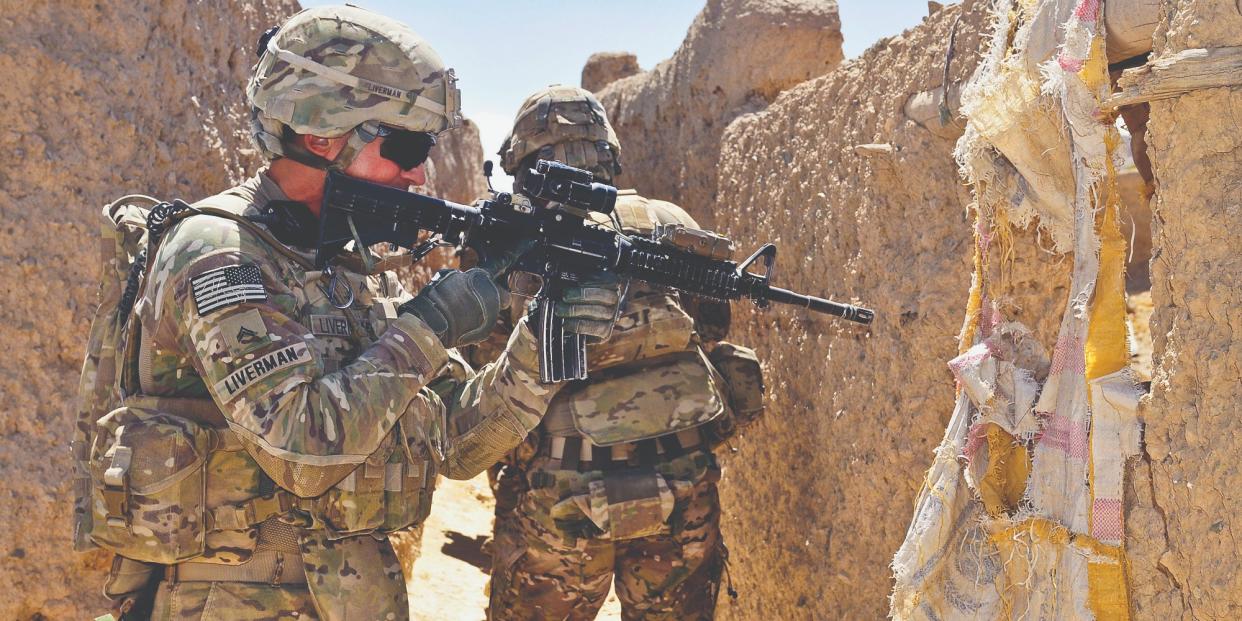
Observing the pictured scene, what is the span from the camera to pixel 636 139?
575cm

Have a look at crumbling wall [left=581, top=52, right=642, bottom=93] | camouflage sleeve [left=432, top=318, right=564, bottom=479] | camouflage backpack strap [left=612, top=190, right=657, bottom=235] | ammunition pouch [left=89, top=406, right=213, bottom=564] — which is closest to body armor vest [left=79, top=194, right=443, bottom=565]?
ammunition pouch [left=89, top=406, right=213, bottom=564]

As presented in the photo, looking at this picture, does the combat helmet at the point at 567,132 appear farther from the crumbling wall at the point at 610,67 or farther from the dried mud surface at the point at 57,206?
the crumbling wall at the point at 610,67

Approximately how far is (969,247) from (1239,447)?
53.6 inches

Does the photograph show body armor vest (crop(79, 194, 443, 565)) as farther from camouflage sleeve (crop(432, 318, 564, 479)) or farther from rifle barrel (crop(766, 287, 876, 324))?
rifle barrel (crop(766, 287, 876, 324))

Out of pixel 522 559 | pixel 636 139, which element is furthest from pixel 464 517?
pixel 522 559

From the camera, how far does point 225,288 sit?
1.98 metres

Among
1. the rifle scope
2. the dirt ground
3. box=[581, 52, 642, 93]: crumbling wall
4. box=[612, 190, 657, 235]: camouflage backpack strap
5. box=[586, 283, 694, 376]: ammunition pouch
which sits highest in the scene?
box=[581, 52, 642, 93]: crumbling wall

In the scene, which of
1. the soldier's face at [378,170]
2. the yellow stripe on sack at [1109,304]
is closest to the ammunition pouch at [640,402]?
the soldier's face at [378,170]

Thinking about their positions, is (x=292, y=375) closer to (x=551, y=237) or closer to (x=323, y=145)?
(x=323, y=145)

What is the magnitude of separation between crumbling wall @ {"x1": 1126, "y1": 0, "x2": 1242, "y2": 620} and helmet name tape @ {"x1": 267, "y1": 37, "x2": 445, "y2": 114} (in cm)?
147

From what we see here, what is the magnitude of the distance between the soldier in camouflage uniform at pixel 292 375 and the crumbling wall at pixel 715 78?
9.04 ft

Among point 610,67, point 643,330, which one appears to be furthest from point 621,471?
point 610,67

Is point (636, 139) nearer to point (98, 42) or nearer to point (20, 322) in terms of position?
point (98, 42)

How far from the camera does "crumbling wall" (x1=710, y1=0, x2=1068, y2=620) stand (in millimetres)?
3160
